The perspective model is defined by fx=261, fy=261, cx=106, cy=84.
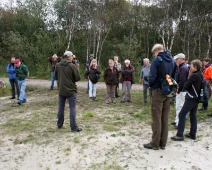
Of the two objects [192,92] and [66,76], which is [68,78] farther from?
[192,92]

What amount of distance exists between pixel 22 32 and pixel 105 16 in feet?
31.1

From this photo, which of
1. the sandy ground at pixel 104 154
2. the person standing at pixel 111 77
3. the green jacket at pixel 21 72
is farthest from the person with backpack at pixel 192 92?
the green jacket at pixel 21 72

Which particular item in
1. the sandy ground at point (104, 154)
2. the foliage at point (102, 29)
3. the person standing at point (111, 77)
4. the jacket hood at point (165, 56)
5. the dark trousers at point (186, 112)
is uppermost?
the foliage at point (102, 29)

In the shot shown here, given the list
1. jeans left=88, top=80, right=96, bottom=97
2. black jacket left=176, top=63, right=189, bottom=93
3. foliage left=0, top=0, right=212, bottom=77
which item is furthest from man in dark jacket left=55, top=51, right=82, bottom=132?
foliage left=0, top=0, right=212, bottom=77

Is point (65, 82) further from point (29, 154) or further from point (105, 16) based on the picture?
point (105, 16)

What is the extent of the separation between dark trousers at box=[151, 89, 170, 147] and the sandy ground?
11.4 inches

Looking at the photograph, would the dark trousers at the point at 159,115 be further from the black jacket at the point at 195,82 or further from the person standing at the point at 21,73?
the person standing at the point at 21,73

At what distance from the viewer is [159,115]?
17.4 ft

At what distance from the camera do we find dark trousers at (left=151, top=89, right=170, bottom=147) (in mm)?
5285

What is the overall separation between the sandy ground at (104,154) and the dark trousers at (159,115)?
0.95 ft

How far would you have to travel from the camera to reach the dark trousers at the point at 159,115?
5.29 m

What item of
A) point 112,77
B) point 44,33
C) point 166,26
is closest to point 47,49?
point 44,33

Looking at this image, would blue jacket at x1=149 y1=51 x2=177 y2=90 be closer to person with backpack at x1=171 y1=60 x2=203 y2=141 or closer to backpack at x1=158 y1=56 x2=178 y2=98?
backpack at x1=158 y1=56 x2=178 y2=98

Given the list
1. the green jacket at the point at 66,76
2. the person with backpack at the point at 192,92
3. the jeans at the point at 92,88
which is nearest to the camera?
the person with backpack at the point at 192,92
